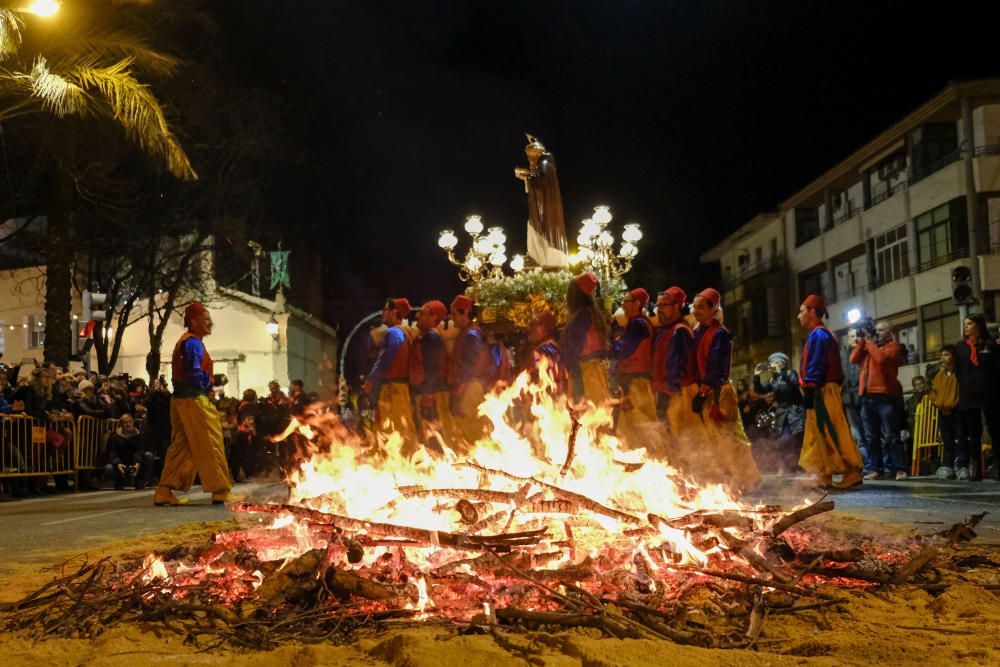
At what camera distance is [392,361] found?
11.1 m

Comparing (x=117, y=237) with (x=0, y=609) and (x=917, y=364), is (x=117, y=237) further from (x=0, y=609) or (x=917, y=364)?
(x=917, y=364)

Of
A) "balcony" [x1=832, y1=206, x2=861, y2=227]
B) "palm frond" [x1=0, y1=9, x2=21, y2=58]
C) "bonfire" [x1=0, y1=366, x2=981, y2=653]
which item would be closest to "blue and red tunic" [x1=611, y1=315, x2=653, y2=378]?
"bonfire" [x1=0, y1=366, x2=981, y2=653]


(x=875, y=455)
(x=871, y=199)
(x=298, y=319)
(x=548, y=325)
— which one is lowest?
(x=875, y=455)

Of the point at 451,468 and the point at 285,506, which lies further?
the point at 451,468

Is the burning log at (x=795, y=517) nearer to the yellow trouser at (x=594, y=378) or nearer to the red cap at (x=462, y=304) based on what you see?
the yellow trouser at (x=594, y=378)

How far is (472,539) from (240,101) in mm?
22230

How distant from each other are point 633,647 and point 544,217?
1380 cm

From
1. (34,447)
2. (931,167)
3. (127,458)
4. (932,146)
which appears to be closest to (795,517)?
(34,447)

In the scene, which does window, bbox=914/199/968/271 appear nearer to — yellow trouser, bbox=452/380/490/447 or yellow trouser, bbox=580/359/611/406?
yellow trouser, bbox=452/380/490/447

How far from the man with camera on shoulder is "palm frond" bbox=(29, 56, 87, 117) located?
1154cm

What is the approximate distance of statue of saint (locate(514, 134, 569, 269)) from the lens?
54.0ft

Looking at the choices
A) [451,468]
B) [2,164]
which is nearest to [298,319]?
[2,164]

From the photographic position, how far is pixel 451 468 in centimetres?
598

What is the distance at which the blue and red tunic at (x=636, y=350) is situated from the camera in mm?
9703
